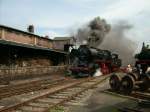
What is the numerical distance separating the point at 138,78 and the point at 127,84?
1.09 meters

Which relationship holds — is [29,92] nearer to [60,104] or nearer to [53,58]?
[60,104]

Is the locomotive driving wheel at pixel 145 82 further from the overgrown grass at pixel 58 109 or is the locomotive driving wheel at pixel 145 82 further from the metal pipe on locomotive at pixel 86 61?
the metal pipe on locomotive at pixel 86 61

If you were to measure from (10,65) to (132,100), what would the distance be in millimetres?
16556

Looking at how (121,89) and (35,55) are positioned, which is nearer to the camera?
(121,89)

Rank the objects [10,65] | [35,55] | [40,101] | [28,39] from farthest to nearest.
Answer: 1. [28,39]
2. [35,55]
3. [10,65]
4. [40,101]

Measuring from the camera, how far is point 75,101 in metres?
13.4

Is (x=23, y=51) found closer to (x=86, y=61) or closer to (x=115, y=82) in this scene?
(x=86, y=61)

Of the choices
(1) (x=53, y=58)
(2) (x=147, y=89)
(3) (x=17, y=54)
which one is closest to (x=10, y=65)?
(3) (x=17, y=54)

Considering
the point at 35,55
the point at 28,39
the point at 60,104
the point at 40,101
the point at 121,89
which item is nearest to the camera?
the point at 60,104

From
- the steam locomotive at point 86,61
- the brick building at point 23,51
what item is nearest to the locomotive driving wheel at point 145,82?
the brick building at point 23,51

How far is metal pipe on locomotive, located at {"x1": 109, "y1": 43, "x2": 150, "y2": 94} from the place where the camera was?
52.0 feet

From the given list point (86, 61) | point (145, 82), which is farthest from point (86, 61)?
point (145, 82)

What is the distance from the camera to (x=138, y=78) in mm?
16797

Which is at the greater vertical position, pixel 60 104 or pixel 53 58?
pixel 53 58
